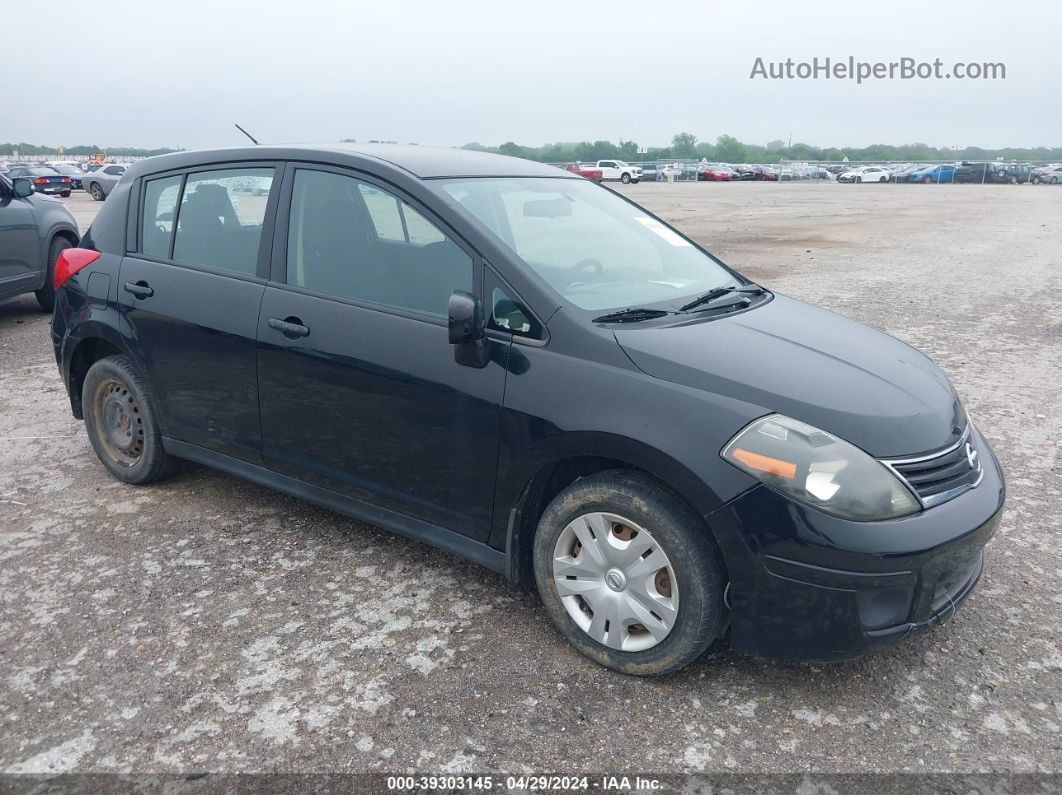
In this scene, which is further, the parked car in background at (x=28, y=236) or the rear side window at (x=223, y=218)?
the parked car in background at (x=28, y=236)

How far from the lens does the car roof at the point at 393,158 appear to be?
3574 mm

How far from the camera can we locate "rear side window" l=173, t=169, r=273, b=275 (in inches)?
151

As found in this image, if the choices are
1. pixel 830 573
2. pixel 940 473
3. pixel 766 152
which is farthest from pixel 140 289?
pixel 766 152

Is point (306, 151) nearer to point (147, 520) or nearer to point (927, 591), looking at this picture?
point (147, 520)

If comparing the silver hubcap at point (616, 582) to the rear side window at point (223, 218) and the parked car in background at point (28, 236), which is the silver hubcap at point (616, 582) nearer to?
the rear side window at point (223, 218)

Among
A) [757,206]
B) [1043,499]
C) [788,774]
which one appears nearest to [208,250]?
[788,774]

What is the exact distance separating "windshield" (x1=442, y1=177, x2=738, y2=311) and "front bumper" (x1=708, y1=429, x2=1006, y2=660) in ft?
3.36

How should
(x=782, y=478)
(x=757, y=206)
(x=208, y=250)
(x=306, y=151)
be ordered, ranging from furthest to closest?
(x=757, y=206), (x=208, y=250), (x=306, y=151), (x=782, y=478)

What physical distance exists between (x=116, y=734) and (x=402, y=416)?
4.56 feet

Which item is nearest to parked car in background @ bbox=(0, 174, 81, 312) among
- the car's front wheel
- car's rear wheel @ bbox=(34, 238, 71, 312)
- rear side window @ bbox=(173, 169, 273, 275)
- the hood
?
car's rear wheel @ bbox=(34, 238, 71, 312)

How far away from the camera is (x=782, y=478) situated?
2592mm

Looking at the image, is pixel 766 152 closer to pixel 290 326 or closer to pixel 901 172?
pixel 901 172

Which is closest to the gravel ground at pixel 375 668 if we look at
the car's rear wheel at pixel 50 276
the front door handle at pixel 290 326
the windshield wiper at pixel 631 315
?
the front door handle at pixel 290 326

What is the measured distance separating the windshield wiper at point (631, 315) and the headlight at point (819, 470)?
685mm
